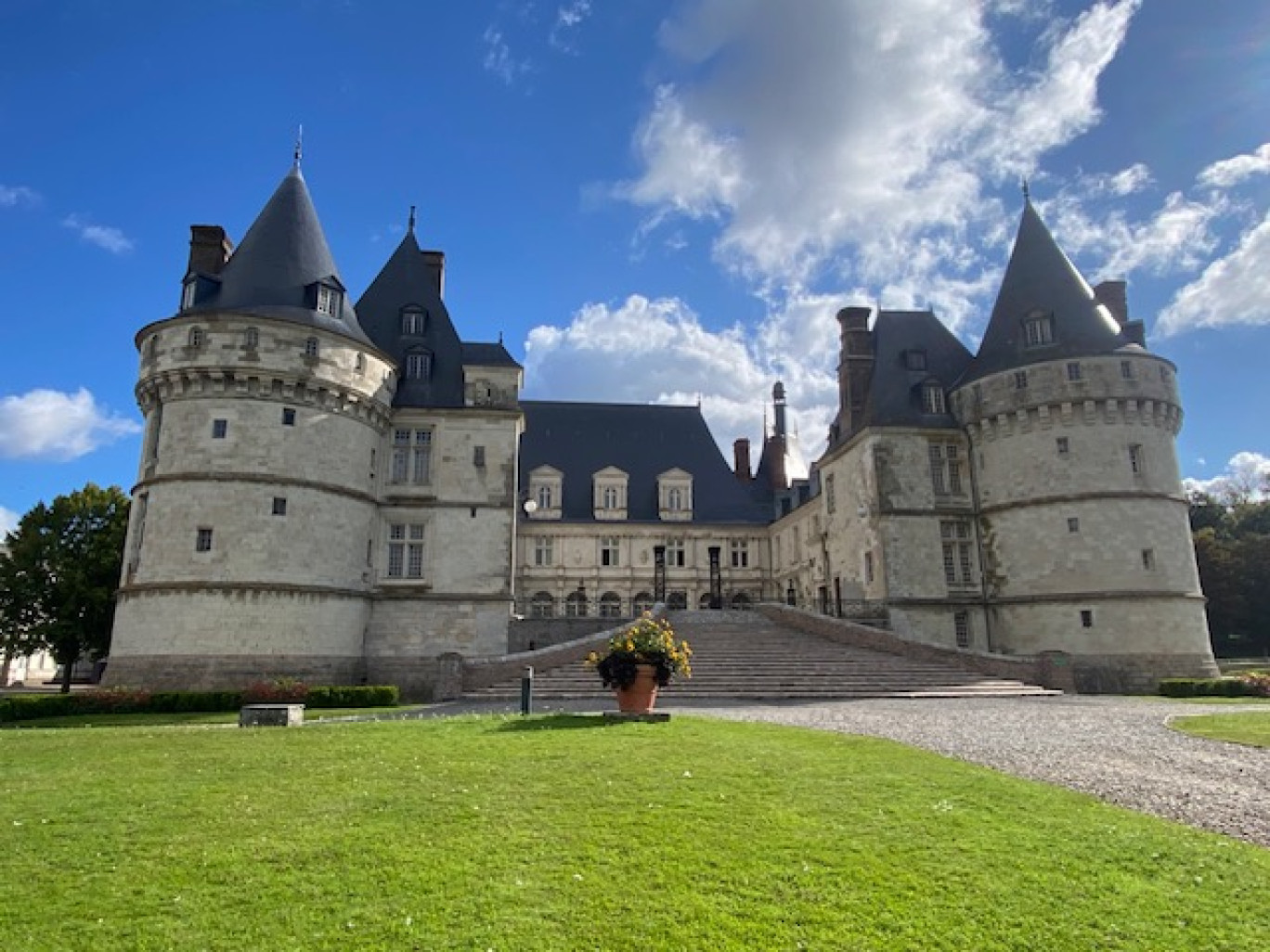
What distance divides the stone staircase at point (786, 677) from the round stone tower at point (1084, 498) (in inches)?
234

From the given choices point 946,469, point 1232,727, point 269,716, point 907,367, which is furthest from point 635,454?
point 1232,727

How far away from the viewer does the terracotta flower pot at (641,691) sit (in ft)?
47.1

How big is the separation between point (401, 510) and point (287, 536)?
4.70 m

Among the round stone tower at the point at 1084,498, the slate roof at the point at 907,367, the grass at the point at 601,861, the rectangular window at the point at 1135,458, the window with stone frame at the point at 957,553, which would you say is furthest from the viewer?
the slate roof at the point at 907,367

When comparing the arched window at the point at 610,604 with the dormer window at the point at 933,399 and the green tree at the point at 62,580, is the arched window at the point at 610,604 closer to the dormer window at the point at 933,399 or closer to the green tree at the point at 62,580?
the dormer window at the point at 933,399

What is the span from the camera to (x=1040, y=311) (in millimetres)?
31906

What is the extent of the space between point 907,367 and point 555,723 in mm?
26861

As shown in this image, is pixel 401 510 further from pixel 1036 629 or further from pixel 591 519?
pixel 1036 629

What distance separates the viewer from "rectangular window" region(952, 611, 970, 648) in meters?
31.5

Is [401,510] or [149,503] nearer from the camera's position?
[149,503]

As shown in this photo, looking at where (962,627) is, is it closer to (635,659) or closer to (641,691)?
(641,691)

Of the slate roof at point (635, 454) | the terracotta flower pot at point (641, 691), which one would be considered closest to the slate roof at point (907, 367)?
the slate roof at point (635, 454)

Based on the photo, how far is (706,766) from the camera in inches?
367

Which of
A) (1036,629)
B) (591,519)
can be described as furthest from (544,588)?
(1036,629)
